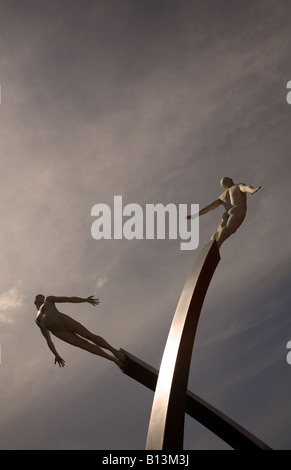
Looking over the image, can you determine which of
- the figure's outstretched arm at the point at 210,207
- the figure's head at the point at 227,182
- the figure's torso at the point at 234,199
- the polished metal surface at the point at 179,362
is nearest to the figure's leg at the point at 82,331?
the polished metal surface at the point at 179,362

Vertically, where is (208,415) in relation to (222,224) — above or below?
below

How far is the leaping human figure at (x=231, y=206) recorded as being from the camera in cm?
972

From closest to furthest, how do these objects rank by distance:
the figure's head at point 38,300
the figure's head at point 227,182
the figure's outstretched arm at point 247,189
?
the figure's outstretched arm at point 247,189 < the figure's head at point 38,300 < the figure's head at point 227,182

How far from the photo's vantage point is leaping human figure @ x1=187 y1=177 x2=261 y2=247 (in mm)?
9719

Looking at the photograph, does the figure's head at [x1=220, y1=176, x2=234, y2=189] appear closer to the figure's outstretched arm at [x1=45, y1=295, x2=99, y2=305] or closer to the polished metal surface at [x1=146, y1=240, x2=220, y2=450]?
the polished metal surface at [x1=146, y1=240, x2=220, y2=450]

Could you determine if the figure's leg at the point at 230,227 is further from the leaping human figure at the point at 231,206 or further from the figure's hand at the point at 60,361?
the figure's hand at the point at 60,361

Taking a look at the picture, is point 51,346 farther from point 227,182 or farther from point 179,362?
point 227,182

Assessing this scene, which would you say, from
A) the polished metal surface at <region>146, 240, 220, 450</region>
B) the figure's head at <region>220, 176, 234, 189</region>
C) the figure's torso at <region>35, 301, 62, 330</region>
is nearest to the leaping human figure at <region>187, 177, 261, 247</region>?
the figure's head at <region>220, 176, 234, 189</region>

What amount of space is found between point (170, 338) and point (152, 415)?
161cm

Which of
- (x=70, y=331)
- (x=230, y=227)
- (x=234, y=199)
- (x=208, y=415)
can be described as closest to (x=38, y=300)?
(x=70, y=331)

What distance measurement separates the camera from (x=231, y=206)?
10.1 metres

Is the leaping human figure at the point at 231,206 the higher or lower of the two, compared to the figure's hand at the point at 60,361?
higher
